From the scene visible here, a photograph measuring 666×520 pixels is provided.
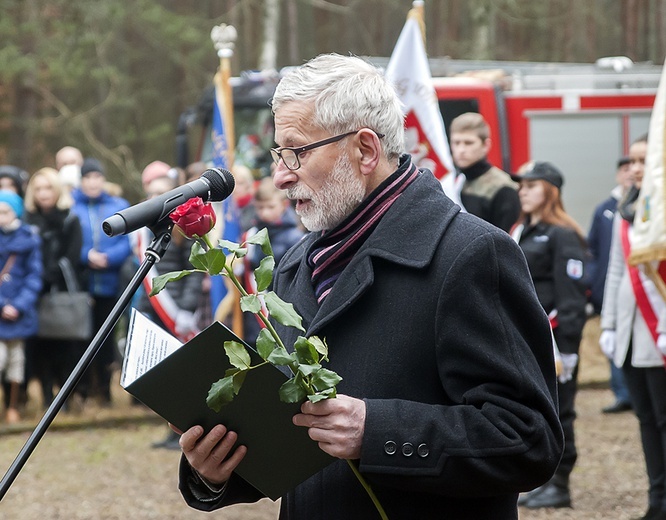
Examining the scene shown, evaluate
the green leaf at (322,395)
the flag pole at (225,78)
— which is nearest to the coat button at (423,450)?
the green leaf at (322,395)

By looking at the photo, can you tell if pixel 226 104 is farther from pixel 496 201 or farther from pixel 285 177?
pixel 285 177

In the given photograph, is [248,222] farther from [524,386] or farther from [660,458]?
[524,386]

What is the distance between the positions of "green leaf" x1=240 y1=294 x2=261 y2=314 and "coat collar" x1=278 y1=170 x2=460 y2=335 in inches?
15.8

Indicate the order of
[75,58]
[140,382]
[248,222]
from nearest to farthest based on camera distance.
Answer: [140,382] → [248,222] → [75,58]

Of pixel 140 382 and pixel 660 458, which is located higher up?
pixel 140 382

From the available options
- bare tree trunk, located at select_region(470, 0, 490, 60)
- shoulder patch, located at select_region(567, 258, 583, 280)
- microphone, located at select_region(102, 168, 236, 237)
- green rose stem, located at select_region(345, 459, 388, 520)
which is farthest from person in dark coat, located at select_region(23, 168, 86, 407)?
bare tree trunk, located at select_region(470, 0, 490, 60)

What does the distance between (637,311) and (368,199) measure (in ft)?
12.8

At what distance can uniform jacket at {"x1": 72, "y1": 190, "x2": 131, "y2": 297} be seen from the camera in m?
9.80

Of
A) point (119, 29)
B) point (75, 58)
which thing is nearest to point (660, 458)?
point (75, 58)

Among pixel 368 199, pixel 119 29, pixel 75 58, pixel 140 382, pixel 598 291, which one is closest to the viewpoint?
pixel 140 382

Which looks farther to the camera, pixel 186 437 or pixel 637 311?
pixel 637 311

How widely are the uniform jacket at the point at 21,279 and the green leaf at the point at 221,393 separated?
739 centimetres

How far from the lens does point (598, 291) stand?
9836 mm

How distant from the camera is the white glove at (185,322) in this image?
28.2 ft
